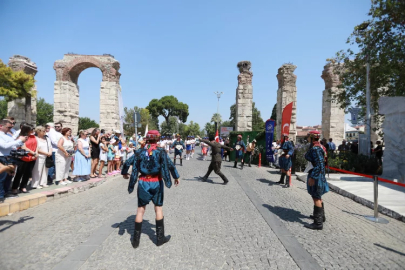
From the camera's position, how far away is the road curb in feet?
17.1

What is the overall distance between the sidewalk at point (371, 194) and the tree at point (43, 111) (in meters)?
68.3

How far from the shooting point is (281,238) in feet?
13.6

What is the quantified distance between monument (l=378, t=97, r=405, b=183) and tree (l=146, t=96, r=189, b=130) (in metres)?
73.5

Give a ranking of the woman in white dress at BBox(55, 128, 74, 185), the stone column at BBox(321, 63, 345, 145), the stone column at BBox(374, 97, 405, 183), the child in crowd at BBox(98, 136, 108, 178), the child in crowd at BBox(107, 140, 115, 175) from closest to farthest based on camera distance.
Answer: the woman in white dress at BBox(55, 128, 74, 185)
the stone column at BBox(374, 97, 405, 183)
the child in crowd at BBox(98, 136, 108, 178)
the child in crowd at BBox(107, 140, 115, 175)
the stone column at BBox(321, 63, 345, 145)

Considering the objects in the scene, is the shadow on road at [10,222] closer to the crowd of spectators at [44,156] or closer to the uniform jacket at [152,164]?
the crowd of spectators at [44,156]

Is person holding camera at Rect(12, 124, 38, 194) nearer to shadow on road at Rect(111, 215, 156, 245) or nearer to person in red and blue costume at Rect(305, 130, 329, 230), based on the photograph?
shadow on road at Rect(111, 215, 156, 245)

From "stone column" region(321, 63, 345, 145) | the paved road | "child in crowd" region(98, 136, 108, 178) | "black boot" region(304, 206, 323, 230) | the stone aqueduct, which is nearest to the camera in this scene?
the paved road

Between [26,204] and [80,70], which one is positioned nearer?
[26,204]

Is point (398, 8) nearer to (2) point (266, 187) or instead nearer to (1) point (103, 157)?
(2) point (266, 187)

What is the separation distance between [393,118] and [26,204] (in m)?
11.9

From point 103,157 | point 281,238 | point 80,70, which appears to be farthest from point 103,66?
point 281,238

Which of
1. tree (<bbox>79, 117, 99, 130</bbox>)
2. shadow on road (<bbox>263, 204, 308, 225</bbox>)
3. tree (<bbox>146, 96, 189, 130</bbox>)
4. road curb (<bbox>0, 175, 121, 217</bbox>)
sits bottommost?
shadow on road (<bbox>263, 204, 308, 225</bbox>)

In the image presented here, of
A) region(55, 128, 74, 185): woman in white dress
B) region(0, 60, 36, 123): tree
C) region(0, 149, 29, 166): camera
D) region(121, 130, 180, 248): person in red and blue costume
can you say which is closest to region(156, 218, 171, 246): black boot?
region(121, 130, 180, 248): person in red and blue costume

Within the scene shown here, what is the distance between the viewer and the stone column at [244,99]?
73.3ft
